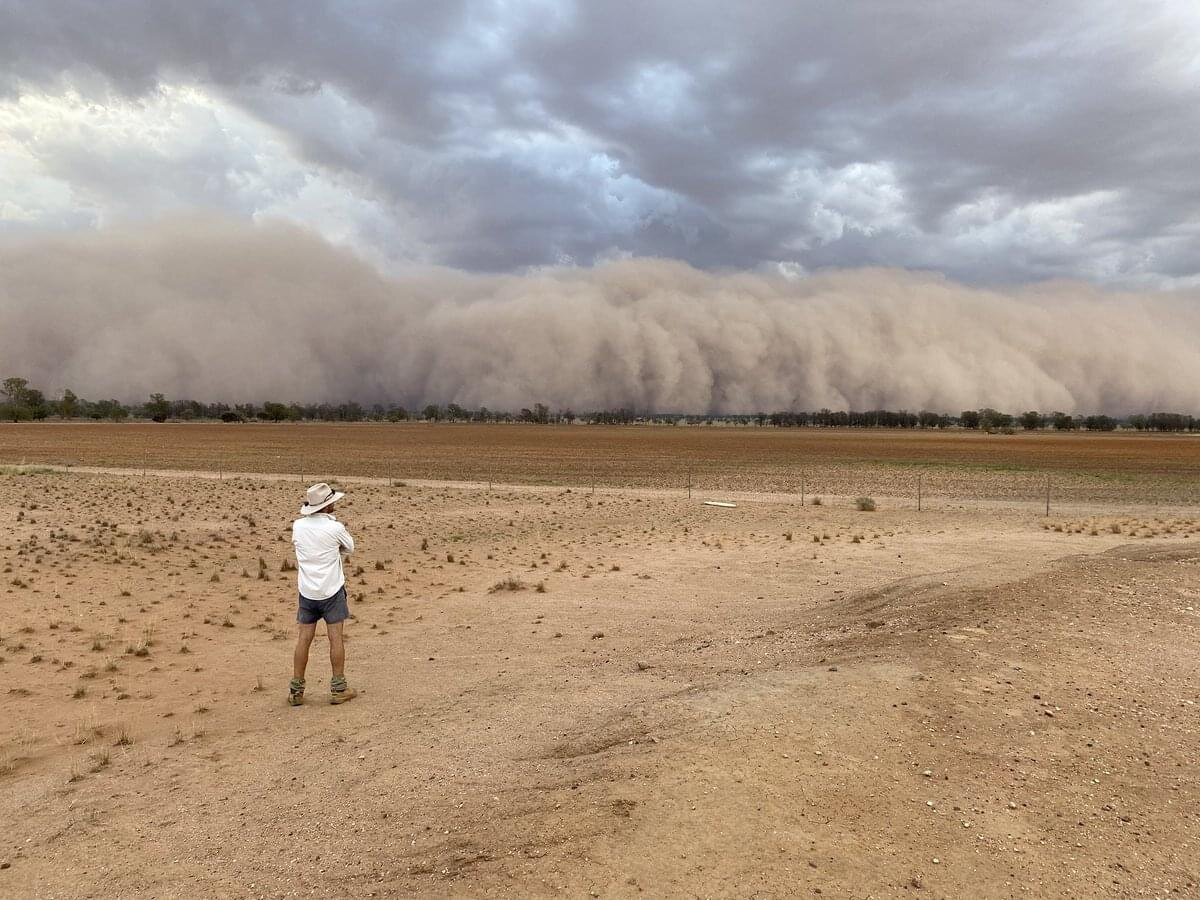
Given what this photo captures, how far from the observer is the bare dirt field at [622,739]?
15.4 feet

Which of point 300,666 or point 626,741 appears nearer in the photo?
point 626,741

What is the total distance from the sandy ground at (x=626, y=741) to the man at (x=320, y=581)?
37 cm

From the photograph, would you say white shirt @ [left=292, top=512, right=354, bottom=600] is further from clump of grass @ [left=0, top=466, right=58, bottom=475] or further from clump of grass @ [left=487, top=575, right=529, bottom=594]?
clump of grass @ [left=0, top=466, right=58, bottom=475]

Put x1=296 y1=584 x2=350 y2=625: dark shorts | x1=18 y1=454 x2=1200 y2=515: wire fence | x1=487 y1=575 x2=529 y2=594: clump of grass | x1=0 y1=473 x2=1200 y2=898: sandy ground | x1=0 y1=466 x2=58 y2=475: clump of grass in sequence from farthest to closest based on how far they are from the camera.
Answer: x1=0 y1=466 x2=58 y2=475: clump of grass < x1=18 y1=454 x2=1200 y2=515: wire fence < x1=487 y1=575 x2=529 y2=594: clump of grass < x1=296 y1=584 x2=350 y2=625: dark shorts < x1=0 y1=473 x2=1200 y2=898: sandy ground

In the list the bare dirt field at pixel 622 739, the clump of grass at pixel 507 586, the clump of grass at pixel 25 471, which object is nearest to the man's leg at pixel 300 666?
the bare dirt field at pixel 622 739

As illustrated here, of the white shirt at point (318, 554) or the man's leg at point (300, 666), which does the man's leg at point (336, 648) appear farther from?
the white shirt at point (318, 554)

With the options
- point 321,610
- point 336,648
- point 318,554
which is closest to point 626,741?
point 336,648

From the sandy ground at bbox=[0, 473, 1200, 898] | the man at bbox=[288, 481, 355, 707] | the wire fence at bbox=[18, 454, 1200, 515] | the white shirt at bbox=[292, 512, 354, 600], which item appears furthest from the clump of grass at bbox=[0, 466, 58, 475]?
the white shirt at bbox=[292, 512, 354, 600]

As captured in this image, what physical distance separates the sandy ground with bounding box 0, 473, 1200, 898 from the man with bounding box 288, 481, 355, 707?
0.37m

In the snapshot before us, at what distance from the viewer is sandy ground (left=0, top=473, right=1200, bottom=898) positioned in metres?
4.70

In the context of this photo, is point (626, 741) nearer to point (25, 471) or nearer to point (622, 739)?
point (622, 739)

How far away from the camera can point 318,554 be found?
7.99m

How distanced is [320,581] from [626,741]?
3.78 metres

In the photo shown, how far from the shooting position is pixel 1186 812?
5062mm
